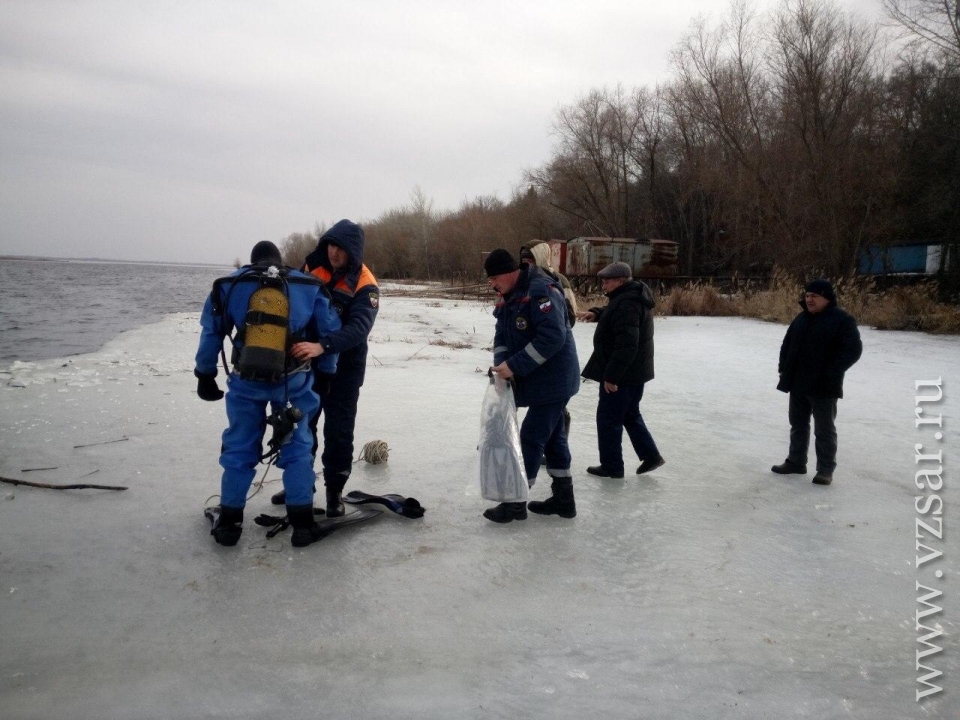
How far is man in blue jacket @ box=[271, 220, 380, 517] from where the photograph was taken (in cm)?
346

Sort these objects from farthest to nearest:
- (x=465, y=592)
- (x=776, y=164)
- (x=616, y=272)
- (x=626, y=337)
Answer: (x=776, y=164), (x=616, y=272), (x=626, y=337), (x=465, y=592)

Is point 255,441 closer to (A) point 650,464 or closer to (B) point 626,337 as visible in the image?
(B) point 626,337

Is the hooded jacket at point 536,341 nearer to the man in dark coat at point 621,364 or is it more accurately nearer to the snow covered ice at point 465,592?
the man in dark coat at point 621,364

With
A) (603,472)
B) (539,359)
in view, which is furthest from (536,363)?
(603,472)

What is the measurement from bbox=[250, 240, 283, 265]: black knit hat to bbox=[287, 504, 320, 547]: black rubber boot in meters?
Answer: 1.30

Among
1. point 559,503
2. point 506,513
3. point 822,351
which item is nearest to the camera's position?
point 506,513

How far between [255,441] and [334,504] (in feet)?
2.22

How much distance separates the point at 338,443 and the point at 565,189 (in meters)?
33.2

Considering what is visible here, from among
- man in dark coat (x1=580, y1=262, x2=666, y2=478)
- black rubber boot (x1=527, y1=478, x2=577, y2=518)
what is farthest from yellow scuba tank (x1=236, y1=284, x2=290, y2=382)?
man in dark coat (x1=580, y1=262, x2=666, y2=478)

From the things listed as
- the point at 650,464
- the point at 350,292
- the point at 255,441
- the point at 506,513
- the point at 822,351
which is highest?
the point at 350,292

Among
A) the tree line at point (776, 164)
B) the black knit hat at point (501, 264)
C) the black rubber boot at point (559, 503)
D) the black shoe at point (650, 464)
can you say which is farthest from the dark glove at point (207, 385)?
the tree line at point (776, 164)

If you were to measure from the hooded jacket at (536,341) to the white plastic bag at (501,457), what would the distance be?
0.16m

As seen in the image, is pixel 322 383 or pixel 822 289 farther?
pixel 822 289

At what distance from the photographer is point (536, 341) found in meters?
3.51
